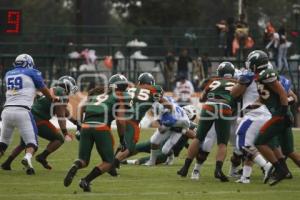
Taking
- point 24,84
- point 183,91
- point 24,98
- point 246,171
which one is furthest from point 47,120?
point 183,91

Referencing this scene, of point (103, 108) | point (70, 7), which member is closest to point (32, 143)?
point (103, 108)

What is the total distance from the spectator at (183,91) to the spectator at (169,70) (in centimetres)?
173

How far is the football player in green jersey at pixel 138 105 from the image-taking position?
16000mm

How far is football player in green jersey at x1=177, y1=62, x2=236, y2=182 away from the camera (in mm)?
15016

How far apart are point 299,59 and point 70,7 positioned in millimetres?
32745

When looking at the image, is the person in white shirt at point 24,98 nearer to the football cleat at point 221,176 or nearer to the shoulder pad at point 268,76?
the football cleat at point 221,176

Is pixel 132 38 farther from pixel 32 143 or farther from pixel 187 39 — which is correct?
pixel 32 143

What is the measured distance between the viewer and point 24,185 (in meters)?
14.0

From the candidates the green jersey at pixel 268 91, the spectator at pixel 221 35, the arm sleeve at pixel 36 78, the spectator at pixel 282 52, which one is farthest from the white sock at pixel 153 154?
the spectator at pixel 221 35

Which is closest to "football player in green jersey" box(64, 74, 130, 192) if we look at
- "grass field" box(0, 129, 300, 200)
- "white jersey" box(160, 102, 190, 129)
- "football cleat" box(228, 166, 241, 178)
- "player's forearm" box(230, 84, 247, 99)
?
"grass field" box(0, 129, 300, 200)

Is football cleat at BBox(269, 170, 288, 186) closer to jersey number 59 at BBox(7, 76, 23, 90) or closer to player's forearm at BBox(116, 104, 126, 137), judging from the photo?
player's forearm at BBox(116, 104, 126, 137)

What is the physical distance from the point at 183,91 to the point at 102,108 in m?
15.1

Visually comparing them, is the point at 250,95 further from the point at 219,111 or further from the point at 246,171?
the point at 246,171

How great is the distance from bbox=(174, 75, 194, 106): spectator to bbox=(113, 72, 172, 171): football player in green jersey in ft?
38.5
